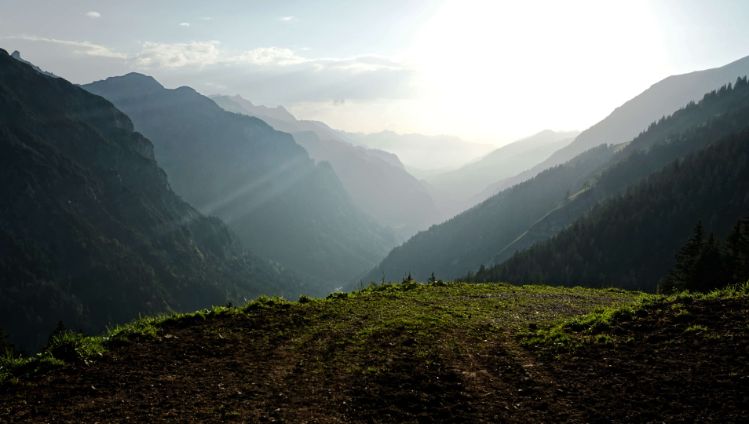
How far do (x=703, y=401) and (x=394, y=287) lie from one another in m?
24.4

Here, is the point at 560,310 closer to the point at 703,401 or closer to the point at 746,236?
the point at 703,401

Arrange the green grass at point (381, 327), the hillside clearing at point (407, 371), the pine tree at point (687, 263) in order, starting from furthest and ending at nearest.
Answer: the pine tree at point (687, 263), the green grass at point (381, 327), the hillside clearing at point (407, 371)

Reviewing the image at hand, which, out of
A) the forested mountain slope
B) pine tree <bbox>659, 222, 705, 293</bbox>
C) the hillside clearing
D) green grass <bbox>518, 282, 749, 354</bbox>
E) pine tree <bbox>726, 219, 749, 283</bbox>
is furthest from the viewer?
the forested mountain slope

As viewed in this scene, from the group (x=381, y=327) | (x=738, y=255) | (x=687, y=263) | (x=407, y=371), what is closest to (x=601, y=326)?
(x=407, y=371)

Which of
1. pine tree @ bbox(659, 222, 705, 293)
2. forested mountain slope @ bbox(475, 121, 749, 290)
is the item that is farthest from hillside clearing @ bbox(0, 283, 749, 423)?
forested mountain slope @ bbox(475, 121, 749, 290)

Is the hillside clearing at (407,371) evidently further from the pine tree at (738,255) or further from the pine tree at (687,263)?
the pine tree at (687,263)

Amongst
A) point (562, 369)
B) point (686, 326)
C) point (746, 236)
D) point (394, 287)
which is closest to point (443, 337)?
point (562, 369)

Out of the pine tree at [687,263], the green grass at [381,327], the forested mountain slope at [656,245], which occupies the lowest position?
the forested mountain slope at [656,245]

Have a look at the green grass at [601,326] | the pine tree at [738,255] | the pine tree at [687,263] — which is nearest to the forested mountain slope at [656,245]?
the pine tree at [687,263]

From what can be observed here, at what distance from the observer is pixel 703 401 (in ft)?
39.1

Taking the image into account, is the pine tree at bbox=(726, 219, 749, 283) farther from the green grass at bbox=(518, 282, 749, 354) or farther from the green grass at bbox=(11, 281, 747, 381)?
the green grass at bbox=(518, 282, 749, 354)

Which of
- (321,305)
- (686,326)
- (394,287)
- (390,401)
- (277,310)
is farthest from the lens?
(394,287)

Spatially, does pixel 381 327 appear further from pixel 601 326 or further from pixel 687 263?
pixel 687 263

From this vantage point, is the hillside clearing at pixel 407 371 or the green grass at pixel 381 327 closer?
the hillside clearing at pixel 407 371
